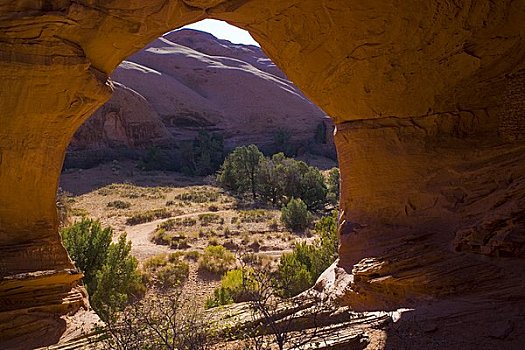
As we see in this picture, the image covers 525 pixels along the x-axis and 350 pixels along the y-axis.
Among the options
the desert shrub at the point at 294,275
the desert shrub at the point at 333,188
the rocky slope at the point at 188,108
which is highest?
the rocky slope at the point at 188,108

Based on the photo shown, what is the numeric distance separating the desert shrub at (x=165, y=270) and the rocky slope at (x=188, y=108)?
19504 mm

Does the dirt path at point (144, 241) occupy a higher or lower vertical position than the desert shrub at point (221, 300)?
lower

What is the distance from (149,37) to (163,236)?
32.1ft

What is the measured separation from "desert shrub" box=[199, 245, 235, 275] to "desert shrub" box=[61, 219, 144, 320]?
2111 mm

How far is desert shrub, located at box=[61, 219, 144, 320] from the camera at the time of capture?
8.16 metres

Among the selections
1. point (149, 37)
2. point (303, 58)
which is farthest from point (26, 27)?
point (303, 58)

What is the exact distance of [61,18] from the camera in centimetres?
464

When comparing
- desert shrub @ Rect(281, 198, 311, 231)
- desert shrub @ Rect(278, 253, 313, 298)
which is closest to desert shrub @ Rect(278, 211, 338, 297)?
desert shrub @ Rect(278, 253, 313, 298)

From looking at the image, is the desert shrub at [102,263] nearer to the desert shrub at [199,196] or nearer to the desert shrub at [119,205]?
the desert shrub at [119,205]

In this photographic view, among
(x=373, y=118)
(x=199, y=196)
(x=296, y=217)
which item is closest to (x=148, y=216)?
(x=199, y=196)

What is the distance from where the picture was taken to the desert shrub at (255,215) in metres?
17.0

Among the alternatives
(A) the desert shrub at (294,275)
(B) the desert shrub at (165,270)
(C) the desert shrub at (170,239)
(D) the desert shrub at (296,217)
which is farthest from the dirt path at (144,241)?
(A) the desert shrub at (294,275)

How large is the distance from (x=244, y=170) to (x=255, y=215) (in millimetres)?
5918

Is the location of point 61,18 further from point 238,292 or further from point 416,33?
point 238,292
